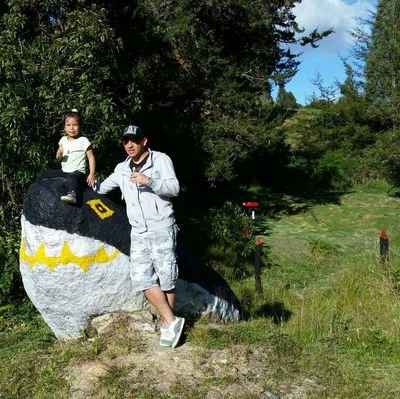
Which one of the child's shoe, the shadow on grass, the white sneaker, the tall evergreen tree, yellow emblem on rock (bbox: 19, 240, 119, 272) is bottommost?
the shadow on grass

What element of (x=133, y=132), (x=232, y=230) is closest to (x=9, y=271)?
(x=133, y=132)

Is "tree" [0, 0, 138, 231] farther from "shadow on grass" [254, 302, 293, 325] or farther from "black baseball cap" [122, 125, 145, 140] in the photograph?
"black baseball cap" [122, 125, 145, 140]

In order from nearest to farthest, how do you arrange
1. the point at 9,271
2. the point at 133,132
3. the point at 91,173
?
the point at 133,132 < the point at 91,173 < the point at 9,271

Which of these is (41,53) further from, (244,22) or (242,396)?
(244,22)

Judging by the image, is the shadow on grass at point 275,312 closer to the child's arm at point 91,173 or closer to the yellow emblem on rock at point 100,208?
the yellow emblem on rock at point 100,208

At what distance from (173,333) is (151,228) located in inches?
32.2

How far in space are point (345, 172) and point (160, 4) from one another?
1100cm

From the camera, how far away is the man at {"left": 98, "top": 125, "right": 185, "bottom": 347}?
4070mm

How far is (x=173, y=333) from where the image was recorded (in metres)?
4.27

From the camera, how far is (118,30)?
34.6ft

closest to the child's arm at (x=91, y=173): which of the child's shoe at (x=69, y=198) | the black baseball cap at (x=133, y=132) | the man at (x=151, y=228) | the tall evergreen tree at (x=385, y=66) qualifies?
the child's shoe at (x=69, y=198)

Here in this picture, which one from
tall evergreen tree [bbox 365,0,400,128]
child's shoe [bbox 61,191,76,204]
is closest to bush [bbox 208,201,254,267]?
child's shoe [bbox 61,191,76,204]

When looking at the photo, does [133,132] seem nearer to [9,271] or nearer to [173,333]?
[173,333]

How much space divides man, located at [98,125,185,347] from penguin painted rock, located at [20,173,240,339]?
0.36 m
